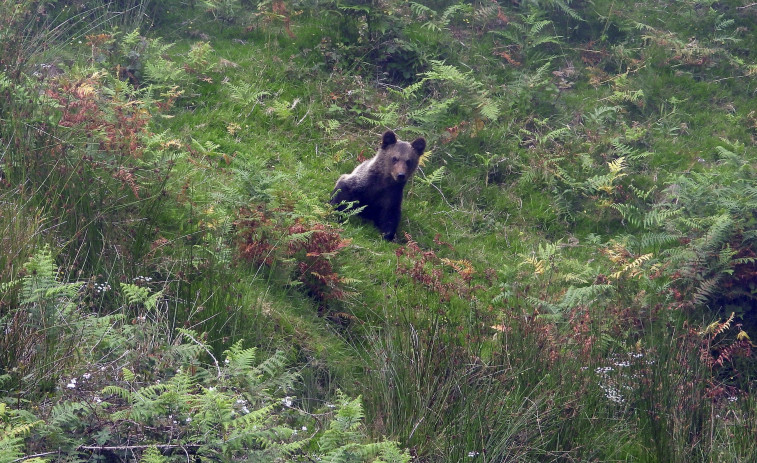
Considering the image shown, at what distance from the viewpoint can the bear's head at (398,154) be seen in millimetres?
9452

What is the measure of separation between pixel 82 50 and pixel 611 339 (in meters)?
8.52

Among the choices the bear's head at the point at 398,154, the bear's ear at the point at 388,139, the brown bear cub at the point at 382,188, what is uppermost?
the bear's ear at the point at 388,139

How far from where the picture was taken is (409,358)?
217 inches

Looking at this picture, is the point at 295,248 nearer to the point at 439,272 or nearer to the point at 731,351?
the point at 439,272

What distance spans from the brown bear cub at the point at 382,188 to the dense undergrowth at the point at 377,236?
0.32m

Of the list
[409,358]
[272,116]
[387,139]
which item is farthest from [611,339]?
[272,116]

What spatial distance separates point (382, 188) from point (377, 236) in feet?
2.11

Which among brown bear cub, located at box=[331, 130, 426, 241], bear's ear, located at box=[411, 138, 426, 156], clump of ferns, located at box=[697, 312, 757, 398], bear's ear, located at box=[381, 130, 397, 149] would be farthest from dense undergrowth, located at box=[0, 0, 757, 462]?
bear's ear, located at box=[381, 130, 397, 149]

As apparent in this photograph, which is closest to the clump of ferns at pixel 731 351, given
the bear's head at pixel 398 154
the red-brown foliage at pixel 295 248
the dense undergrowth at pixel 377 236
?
the dense undergrowth at pixel 377 236

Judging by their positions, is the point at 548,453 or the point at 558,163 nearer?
the point at 548,453

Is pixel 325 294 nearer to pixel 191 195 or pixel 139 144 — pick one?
pixel 191 195

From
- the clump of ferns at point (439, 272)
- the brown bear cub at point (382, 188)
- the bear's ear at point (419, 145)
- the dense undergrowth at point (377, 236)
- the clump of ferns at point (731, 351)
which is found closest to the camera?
the dense undergrowth at point (377, 236)

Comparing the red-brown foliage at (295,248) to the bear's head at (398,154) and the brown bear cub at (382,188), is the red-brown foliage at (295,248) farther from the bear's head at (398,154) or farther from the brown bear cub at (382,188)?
the bear's head at (398,154)

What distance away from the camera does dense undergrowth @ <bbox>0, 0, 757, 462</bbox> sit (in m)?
4.66
